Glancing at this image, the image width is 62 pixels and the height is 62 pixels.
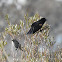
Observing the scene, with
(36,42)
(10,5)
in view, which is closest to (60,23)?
(10,5)

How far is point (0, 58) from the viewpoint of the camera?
2.12 meters

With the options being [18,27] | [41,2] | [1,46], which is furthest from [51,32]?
[41,2]

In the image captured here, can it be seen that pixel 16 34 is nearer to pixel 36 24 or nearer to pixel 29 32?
pixel 29 32

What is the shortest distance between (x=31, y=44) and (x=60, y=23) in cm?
326

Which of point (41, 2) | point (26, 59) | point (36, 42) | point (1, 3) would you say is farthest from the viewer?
point (41, 2)

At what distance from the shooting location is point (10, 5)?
5.17 metres

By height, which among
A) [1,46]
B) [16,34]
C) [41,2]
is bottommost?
[1,46]

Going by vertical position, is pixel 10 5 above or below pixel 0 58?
above

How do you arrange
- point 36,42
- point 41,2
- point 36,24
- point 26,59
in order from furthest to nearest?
1. point 41,2
2. point 36,42
3. point 26,59
4. point 36,24

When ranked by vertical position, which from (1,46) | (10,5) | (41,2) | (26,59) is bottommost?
(26,59)

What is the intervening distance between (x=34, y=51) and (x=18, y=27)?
0.38 m

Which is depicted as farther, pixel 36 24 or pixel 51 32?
pixel 51 32

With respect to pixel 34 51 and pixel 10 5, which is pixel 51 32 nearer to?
pixel 34 51

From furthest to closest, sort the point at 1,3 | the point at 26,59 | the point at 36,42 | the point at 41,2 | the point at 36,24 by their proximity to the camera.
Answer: the point at 41,2, the point at 1,3, the point at 36,42, the point at 26,59, the point at 36,24
